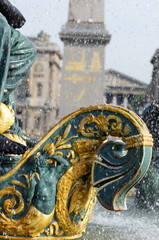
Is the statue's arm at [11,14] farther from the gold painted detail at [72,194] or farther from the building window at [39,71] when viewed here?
the building window at [39,71]

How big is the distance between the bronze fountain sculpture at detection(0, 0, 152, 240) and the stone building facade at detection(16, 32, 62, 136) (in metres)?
48.2

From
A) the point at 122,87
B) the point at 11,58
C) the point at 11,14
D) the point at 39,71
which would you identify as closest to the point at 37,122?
the point at 39,71

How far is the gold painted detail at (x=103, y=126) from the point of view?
2.37 metres

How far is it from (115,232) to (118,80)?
7259cm

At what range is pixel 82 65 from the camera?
2456 centimetres

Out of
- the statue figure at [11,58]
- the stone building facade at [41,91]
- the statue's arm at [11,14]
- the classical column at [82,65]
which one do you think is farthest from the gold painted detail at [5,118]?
the stone building facade at [41,91]

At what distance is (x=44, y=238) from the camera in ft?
8.07

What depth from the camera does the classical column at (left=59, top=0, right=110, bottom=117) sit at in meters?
24.4

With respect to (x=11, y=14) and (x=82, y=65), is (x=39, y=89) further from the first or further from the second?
(x=11, y=14)

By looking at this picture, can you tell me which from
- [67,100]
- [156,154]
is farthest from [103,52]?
[156,154]

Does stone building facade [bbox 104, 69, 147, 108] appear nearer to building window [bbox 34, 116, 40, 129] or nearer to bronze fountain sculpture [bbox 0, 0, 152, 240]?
building window [bbox 34, 116, 40, 129]

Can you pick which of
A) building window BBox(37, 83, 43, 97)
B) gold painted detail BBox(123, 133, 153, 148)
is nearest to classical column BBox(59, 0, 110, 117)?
gold painted detail BBox(123, 133, 153, 148)

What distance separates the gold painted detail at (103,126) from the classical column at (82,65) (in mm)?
21704

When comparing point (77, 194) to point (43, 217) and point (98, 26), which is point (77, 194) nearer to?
point (43, 217)
